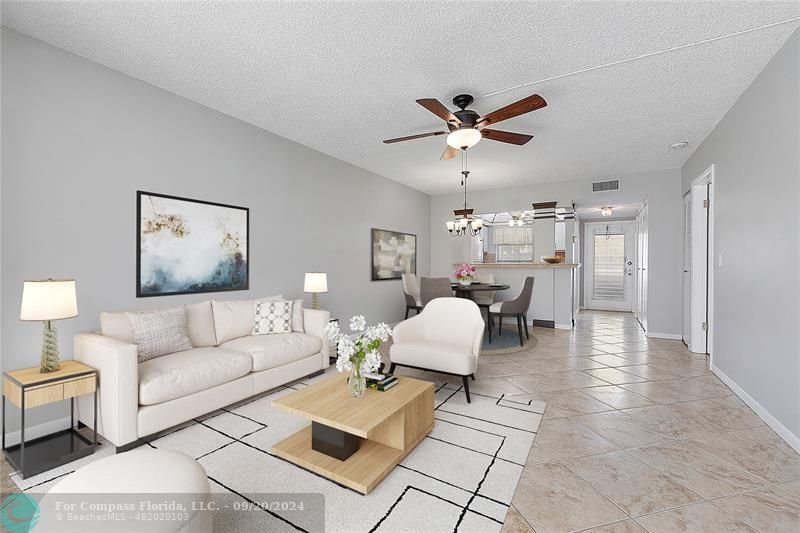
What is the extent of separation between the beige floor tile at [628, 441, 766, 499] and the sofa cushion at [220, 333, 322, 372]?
2734 mm

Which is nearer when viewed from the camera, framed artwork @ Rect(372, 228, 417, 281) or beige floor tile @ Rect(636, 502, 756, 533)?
beige floor tile @ Rect(636, 502, 756, 533)

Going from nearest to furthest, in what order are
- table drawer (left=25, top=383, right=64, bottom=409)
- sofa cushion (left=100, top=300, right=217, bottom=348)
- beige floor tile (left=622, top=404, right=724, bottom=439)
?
table drawer (left=25, top=383, right=64, bottom=409) → beige floor tile (left=622, top=404, right=724, bottom=439) → sofa cushion (left=100, top=300, right=217, bottom=348)

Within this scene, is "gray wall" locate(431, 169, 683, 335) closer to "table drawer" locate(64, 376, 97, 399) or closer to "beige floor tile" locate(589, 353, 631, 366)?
"beige floor tile" locate(589, 353, 631, 366)

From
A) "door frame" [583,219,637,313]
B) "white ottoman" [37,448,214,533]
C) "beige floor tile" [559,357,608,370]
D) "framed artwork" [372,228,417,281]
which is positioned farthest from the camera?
"door frame" [583,219,637,313]

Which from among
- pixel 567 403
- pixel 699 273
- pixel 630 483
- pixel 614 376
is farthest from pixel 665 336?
pixel 630 483

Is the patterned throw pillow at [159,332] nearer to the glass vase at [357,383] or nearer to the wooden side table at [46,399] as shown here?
the wooden side table at [46,399]

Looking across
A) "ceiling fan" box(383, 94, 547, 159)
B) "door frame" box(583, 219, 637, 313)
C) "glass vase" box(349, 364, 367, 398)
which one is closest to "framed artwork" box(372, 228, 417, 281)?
"ceiling fan" box(383, 94, 547, 159)

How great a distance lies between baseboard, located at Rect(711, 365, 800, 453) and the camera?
7.81 ft

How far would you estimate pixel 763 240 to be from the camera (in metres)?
2.85

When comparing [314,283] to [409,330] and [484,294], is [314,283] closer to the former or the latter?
[409,330]

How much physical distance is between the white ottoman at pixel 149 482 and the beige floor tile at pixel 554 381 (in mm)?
2827

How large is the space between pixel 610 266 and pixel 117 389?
987 cm

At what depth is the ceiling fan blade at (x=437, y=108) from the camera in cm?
269

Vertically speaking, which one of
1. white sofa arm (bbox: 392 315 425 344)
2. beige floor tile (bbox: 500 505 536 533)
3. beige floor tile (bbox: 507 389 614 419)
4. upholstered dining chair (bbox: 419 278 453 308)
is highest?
upholstered dining chair (bbox: 419 278 453 308)
